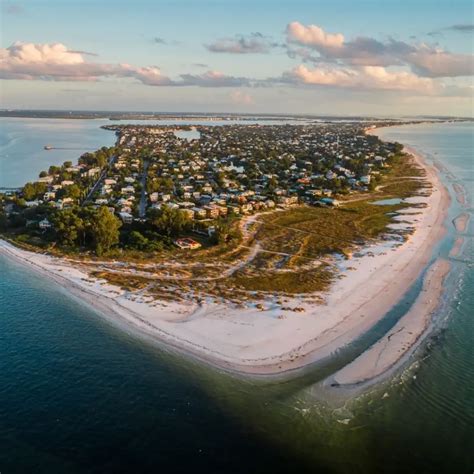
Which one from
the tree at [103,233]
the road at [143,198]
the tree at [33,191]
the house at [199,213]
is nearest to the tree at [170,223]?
the tree at [103,233]

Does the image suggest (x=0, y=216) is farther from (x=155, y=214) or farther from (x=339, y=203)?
(x=339, y=203)

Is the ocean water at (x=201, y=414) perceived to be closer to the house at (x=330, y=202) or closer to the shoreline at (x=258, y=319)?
the shoreline at (x=258, y=319)

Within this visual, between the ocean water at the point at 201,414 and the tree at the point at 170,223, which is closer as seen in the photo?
the ocean water at the point at 201,414

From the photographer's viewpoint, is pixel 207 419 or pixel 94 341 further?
pixel 94 341

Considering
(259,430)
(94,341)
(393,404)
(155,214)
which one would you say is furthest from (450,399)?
(155,214)

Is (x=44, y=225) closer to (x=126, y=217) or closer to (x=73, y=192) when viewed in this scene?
(x=126, y=217)

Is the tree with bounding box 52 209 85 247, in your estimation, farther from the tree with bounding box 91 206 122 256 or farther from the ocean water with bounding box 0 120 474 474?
the ocean water with bounding box 0 120 474 474

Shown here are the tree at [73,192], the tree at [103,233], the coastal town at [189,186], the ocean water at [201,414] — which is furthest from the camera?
the tree at [73,192]
